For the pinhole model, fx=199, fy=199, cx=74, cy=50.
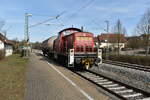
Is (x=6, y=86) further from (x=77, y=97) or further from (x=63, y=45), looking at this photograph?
(x=63, y=45)

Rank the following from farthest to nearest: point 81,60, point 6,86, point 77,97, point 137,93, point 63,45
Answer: point 63,45
point 81,60
point 6,86
point 137,93
point 77,97

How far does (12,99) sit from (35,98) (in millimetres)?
880

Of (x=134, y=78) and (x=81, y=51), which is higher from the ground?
(x=81, y=51)

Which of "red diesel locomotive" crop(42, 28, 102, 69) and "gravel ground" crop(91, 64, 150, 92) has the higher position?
"red diesel locomotive" crop(42, 28, 102, 69)

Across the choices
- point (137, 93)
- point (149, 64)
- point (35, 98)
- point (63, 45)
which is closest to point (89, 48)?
point (63, 45)

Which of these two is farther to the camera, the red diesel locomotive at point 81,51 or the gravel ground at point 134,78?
the red diesel locomotive at point 81,51

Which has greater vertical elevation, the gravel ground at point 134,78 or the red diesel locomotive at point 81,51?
the red diesel locomotive at point 81,51

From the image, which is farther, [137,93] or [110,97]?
[137,93]

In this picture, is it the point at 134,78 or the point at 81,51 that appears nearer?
the point at 134,78

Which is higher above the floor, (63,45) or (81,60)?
(63,45)

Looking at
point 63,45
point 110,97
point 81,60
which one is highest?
point 63,45

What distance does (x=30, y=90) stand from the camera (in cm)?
912

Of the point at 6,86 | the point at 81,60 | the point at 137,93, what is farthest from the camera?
the point at 81,60

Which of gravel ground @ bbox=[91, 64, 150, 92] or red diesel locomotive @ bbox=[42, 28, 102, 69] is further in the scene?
red diesel locomotive @ bbox=[42, 28, 102, 69]
